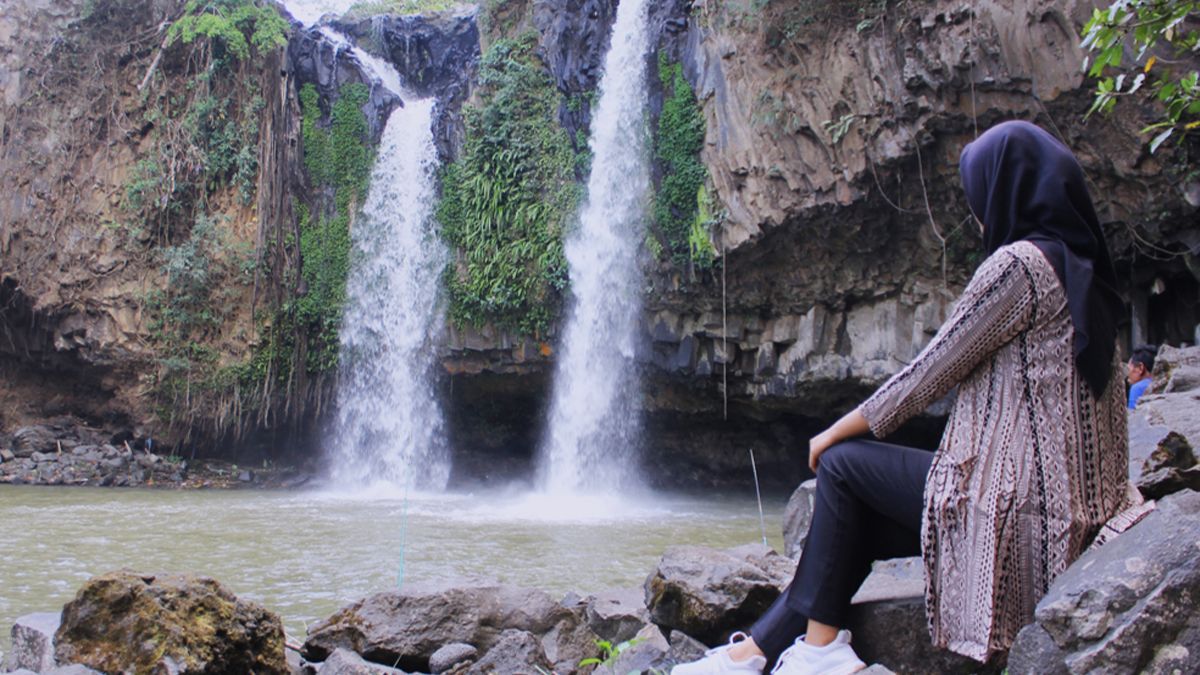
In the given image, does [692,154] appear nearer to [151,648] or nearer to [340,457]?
[340,457]

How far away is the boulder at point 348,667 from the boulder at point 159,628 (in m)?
0.23

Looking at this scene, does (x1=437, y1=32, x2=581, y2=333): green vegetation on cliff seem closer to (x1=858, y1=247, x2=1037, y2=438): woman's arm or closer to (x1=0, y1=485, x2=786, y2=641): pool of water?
(x1=0, y1=485, x2=786, y2=641): pool of water

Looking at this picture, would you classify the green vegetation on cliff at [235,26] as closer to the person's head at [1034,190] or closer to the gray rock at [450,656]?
the gray rock at [450,656]

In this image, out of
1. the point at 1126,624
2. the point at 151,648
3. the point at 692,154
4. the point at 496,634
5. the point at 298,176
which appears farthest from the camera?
the point at 298,176

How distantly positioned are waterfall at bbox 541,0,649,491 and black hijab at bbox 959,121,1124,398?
11048 mm

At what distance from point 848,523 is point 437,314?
43.1 feet

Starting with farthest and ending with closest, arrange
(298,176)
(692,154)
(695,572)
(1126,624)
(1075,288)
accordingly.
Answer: (298,176) → (692,154) → (695,572) → (1075,288) → (1126,624)

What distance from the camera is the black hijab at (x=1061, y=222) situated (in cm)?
201

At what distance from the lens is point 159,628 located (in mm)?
3014

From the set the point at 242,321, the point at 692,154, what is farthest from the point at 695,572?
the point at 242,321

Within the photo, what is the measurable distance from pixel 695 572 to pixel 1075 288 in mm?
1712

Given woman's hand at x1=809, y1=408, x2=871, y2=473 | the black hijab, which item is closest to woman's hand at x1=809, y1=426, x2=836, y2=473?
woman's hand at x1=809, y1=408, x2=871, y2=473

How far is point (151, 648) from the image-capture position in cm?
298

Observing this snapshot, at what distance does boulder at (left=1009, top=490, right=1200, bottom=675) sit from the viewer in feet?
5.53
